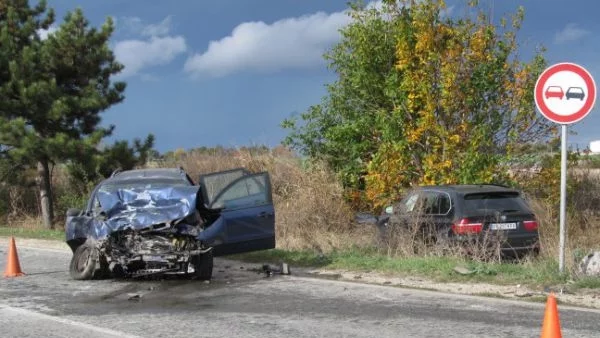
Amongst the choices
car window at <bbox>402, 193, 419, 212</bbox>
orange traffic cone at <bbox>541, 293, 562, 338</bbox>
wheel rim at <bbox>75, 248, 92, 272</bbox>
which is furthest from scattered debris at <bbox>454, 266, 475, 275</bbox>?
wheel rim at <bbox>75, 248, 92, 272</bbox>

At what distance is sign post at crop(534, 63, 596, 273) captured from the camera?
935 centimetres

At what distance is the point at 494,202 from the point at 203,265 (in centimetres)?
494

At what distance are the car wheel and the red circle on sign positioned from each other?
7.20 metres

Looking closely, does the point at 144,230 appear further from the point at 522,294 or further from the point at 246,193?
the point at 522,294

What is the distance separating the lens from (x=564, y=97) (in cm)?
952

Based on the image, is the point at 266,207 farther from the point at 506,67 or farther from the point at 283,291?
the point at 506,67

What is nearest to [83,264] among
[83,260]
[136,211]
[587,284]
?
[83,260]

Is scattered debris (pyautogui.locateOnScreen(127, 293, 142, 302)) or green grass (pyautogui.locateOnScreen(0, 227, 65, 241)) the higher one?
green grass (pyautogui.locateOnScreen(0, 227, 65, 241))

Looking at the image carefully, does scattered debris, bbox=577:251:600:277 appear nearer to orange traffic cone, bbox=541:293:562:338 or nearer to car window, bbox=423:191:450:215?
car window, bbox=423:191:450:215

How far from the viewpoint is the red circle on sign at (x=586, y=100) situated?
9336 millimetres

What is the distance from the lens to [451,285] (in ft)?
31.8

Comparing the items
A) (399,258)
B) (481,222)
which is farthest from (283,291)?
(481,222)

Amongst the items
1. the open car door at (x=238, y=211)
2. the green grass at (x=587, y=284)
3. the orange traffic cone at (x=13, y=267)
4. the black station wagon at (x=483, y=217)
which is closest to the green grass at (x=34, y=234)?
the orange traffic cone at (x=13, y=267)

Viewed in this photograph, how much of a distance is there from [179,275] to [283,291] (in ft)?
8.11
